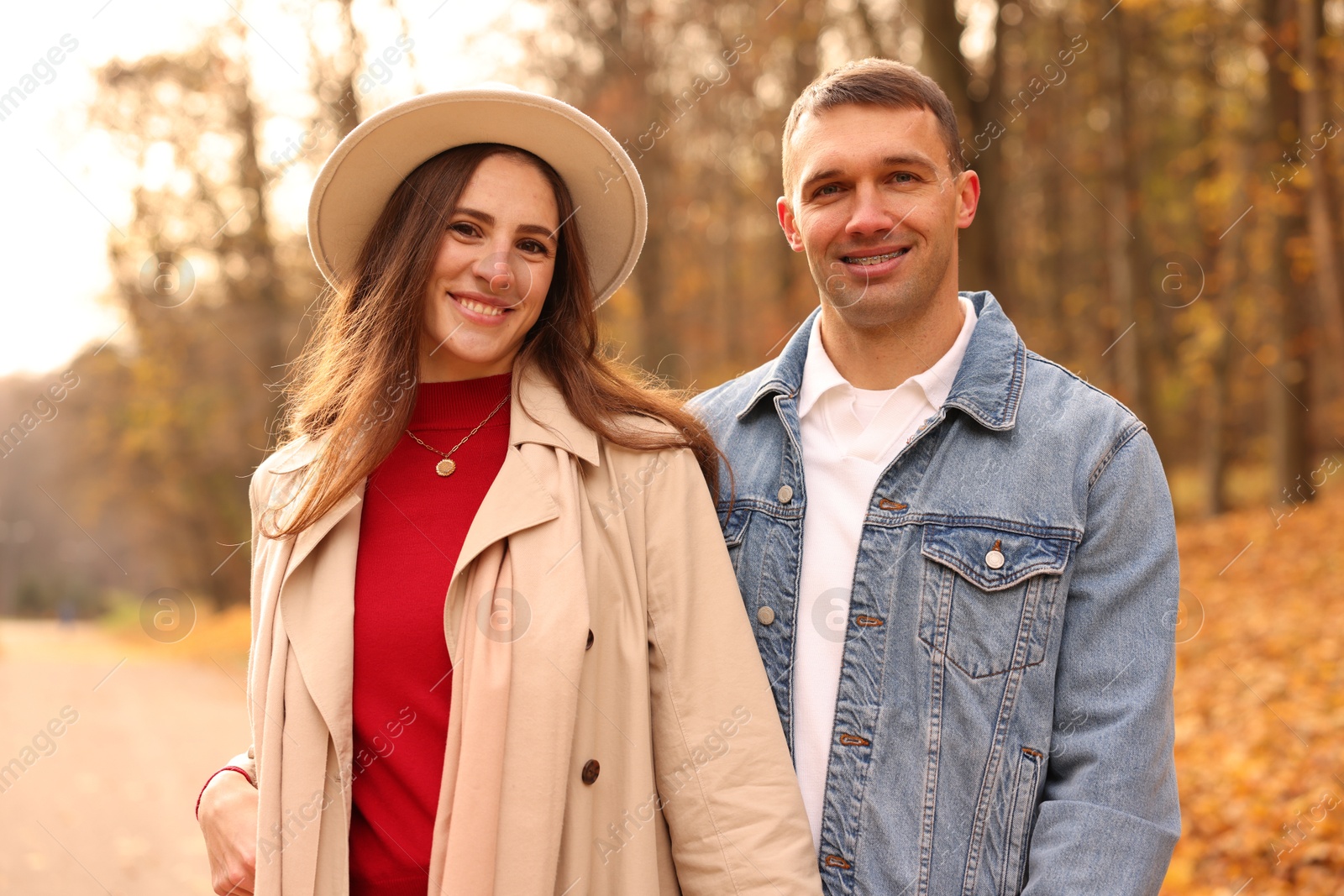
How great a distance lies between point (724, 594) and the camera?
92.1 inches

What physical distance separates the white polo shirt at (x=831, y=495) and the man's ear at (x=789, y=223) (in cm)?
28

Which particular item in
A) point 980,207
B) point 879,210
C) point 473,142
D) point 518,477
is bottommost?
point 518,477

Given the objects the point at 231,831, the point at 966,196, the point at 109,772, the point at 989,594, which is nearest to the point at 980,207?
the point at 966,196

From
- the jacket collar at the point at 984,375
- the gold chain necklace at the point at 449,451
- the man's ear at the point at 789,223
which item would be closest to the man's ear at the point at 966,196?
the jacket collar at the point at 984,375

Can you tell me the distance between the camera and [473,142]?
2547 millimetres

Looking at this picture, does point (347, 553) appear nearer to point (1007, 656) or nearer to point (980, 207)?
point (1007, 656)

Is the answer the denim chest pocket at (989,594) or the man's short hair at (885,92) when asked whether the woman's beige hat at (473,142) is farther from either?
the denim chest pocket at (989,594)

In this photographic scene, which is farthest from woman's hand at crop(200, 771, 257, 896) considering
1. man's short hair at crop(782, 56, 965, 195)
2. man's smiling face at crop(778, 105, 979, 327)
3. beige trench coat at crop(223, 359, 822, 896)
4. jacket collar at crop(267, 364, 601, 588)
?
man's short hair at crop(782, 56, 965, 195)

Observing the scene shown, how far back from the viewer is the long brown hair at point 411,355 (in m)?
2.49

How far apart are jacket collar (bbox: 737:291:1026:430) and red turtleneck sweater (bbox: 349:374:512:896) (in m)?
0.70

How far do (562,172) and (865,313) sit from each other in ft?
2.58

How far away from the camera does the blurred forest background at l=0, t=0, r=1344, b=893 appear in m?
9.57

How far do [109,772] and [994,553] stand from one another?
27.9 feet

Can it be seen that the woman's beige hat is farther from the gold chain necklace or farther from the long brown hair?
the gold chain necklace
